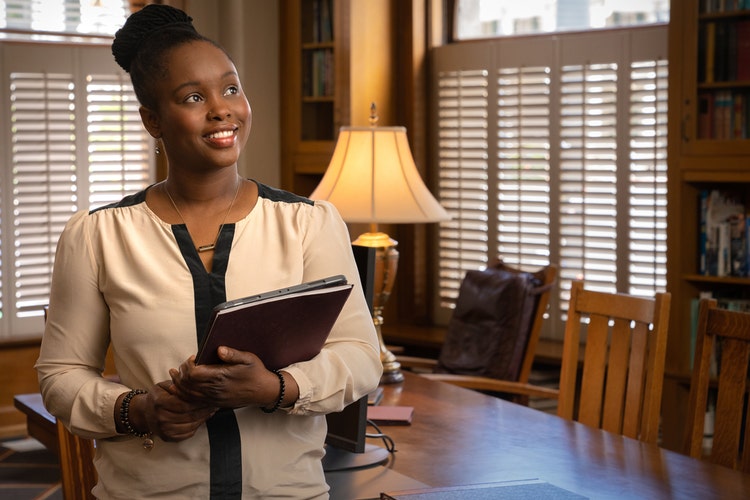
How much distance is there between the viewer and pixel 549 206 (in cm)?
472

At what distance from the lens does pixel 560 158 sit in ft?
15.3

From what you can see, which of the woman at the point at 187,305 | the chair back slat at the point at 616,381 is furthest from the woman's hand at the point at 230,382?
the chair back slat at the point at 616,381

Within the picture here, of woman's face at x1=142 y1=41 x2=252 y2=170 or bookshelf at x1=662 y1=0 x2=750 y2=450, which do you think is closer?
woman's face at x1=142 y1=41 x2=252 y2=170

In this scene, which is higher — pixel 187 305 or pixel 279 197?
pixel 279 197

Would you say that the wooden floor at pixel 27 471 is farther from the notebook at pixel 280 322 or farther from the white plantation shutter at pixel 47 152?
the notebook at pixel 280 322

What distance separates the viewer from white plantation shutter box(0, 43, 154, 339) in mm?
4719

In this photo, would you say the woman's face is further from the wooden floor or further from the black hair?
the wooden floor

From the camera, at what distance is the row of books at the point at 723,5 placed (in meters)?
Answer: 3.80

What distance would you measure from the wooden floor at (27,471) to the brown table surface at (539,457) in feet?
6.71

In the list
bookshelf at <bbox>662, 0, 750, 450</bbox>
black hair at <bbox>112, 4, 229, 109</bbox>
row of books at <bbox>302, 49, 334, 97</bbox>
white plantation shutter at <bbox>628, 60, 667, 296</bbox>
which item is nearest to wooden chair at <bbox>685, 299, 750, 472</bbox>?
black hair at <bbox>112, 4, 229, 109</bbox>

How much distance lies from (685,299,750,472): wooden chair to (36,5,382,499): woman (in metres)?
1.16

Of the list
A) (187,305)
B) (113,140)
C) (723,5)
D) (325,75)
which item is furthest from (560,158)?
(187,305)

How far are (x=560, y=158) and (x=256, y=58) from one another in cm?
164

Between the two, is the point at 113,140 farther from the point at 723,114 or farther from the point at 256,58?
the point at 723,114
